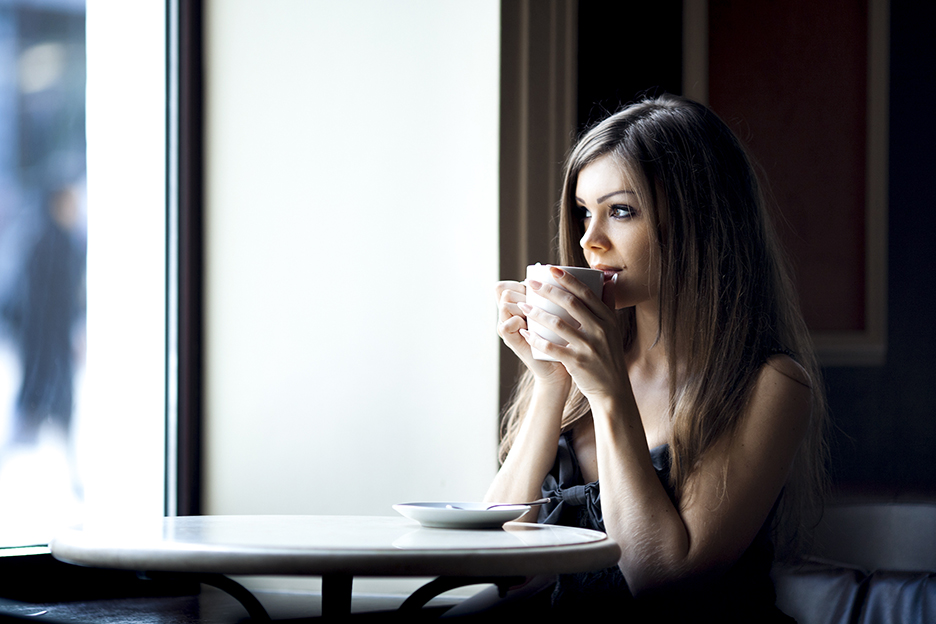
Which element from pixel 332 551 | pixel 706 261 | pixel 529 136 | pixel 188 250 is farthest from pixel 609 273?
pixel 188 250

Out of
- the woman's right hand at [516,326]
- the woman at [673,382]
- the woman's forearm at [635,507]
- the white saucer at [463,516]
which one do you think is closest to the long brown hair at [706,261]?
the woman at [673,382]

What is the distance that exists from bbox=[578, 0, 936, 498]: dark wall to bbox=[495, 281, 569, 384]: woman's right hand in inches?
28.3

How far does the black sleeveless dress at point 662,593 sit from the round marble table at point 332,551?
0.27m

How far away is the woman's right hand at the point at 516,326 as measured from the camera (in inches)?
53.5

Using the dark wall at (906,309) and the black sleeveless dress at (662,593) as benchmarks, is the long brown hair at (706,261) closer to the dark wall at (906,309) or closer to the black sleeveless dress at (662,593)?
the black sleeveless dress at (662,593)

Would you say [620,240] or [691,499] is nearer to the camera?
[691,499]

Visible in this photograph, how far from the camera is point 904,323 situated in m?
1.89

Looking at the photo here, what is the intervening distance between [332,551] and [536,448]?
2.41ft

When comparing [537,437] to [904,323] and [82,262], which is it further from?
[82,262]

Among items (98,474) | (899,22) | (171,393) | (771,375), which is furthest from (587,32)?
(98,474)

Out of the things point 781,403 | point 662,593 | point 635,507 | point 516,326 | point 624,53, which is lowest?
point 662,593

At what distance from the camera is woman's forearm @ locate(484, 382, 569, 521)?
1472mm

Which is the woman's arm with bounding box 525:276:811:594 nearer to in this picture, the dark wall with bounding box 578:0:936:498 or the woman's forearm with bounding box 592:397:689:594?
the woman's forearm with bounding box 592:397:689:594

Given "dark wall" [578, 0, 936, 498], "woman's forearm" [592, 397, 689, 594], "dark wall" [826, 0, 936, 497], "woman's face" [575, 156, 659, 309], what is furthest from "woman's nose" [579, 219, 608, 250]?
"dark wall" [826, 0, 936, 497]
